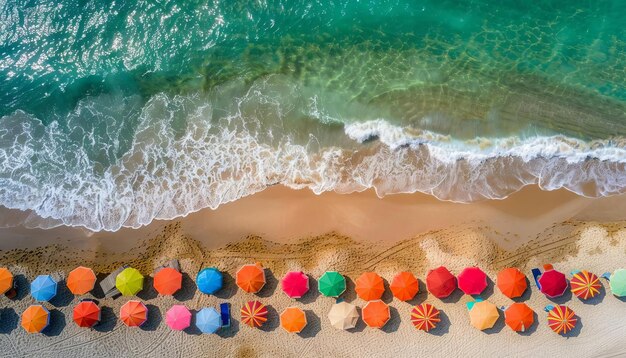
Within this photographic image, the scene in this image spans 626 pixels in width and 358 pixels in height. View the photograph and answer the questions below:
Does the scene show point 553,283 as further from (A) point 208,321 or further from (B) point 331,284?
(A) point 208,321

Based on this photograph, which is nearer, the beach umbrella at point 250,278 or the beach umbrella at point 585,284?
the beach umbrella at point 585,284

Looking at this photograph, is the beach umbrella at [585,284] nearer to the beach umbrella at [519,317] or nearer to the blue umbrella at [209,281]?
the beach umbrella at [519,317]

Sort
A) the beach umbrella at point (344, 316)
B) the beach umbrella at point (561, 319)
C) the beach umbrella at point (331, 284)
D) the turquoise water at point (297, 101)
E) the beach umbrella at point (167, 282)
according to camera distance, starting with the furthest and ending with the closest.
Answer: the turquoise water at point (297, 101) → the beach umbrella at point (167, 282) → the beach umbrella at point (331, 284) → the beach umbrella at point (344, 316) → the beach umbrella at point (561, 319)

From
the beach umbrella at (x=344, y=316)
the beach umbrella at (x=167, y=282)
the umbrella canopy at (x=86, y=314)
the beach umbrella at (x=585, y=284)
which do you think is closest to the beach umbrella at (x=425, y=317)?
the beach umbrella at (x=344, y=316)

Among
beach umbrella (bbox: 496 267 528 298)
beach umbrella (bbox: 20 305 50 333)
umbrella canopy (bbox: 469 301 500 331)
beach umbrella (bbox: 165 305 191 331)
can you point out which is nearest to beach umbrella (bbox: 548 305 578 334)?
beach umbrella (bbox: 496 267 528 298)

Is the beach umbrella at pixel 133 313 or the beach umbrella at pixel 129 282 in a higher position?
the beach umbrella at pixel 129 282

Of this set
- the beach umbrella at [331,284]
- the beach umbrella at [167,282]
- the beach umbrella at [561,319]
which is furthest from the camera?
the beach umbrella at [167,282]
